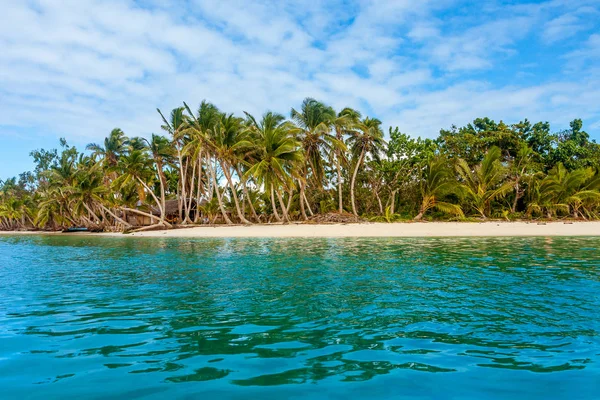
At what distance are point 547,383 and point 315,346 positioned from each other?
2104mm

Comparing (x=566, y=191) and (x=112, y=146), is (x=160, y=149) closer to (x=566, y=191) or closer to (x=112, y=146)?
(x=112, y=146)

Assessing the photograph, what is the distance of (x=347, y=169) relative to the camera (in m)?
38.6

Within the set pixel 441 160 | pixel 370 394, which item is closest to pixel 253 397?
pixel 370 394

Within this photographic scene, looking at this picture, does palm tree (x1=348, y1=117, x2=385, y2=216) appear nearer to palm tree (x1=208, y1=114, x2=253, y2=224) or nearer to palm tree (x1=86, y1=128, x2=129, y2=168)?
palm tree (x1=208, y1=114, x2=253, y2=224)

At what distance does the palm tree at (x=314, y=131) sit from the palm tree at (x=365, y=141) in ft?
9.34

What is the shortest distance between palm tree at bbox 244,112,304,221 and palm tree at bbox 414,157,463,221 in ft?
35.4

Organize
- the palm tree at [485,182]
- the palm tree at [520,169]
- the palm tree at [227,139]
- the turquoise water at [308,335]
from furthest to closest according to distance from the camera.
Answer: the palm tree at [520,169]
the palm tree at [227,139]
the palm tree at [485,182]
the turquoise water at [308,335]

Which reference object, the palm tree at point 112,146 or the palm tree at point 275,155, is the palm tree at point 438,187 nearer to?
Answer: the palm tree at point 275,155

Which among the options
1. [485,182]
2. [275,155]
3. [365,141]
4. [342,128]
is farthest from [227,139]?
[485,182]

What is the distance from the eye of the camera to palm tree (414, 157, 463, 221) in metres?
29.6

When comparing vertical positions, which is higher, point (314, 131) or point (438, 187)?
point (314, 131)

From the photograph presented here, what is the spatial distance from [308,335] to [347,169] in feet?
114

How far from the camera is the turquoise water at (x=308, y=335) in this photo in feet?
10.2

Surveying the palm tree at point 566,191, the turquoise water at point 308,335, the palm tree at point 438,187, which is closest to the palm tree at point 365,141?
the palm tree at point 438,187
